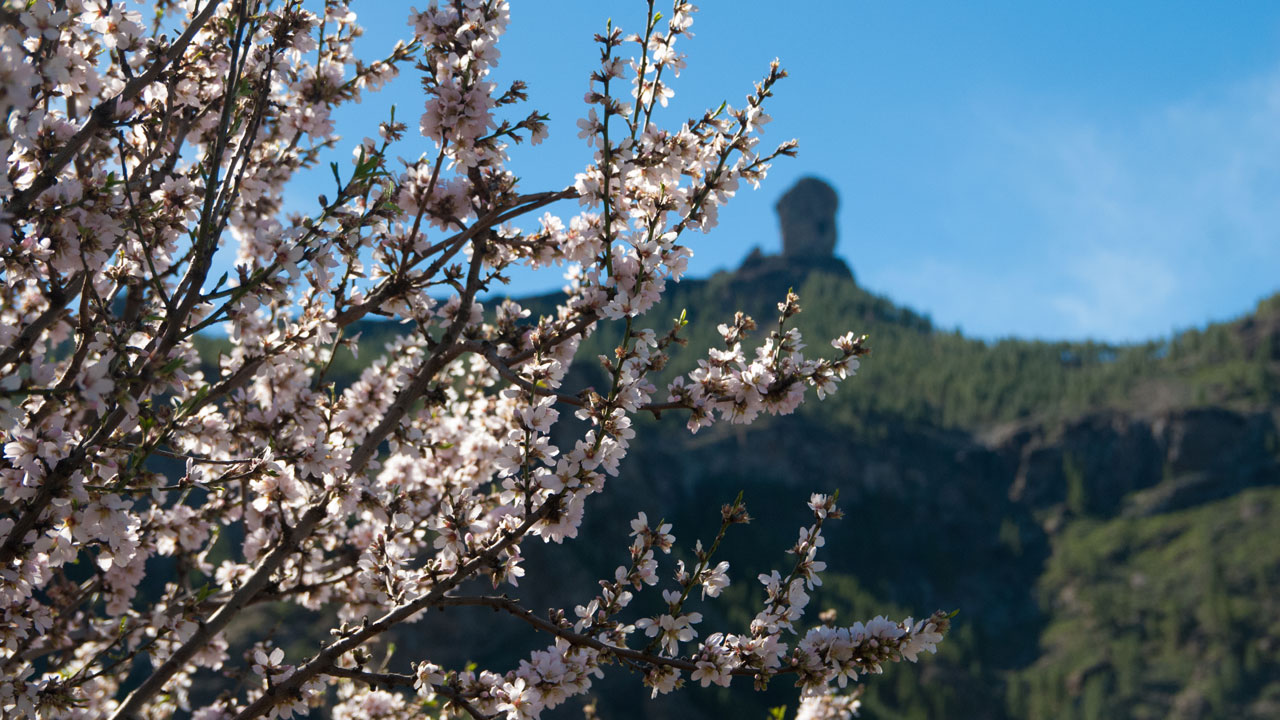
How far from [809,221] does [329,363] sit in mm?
166926

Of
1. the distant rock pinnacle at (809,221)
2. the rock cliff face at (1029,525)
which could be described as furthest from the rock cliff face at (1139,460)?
the distant rock pinnacle at (809,221)

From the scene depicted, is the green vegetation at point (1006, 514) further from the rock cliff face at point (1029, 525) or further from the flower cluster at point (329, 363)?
the flower cluster at point (329, 363)

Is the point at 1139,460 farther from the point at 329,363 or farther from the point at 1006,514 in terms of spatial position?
the point at 329,363

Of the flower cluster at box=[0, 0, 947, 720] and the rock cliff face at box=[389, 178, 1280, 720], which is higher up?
the rock cliff face at box=[389, 178, 1280, 720]

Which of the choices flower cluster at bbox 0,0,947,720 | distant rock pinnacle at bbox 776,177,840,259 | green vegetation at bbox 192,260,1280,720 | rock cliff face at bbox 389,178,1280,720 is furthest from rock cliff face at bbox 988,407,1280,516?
flower cluster at bbox 0,0,947,720

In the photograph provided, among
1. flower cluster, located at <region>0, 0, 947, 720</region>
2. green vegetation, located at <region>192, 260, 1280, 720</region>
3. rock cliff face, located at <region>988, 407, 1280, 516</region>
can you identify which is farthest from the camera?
rock cliff face, located at <region>988, 407, 1280, 516</region>

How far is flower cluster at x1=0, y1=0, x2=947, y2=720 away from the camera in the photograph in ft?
13.5

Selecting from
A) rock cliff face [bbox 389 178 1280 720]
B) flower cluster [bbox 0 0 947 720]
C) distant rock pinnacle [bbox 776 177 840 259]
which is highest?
distant rock pinnacle [bbox 776 177 840 259]

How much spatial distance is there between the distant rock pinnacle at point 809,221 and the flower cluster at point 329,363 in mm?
163549

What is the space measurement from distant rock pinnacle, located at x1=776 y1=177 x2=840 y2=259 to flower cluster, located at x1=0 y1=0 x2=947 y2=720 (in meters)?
164

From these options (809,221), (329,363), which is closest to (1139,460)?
(809,221)

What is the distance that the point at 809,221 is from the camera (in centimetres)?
16825

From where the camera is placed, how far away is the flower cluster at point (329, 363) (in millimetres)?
4129

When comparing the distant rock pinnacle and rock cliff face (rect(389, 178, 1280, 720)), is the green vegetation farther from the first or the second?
the distant rock pinnacle
